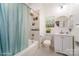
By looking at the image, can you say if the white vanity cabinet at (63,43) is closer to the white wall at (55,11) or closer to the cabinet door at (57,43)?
the cabinet door at (57,43)

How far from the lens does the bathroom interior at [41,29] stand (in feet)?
5.94

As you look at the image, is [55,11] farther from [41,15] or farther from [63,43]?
[63,43]

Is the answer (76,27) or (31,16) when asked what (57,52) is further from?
(31,16)

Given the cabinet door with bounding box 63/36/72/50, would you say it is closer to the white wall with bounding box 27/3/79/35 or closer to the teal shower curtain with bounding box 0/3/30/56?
the white wall with bounding box 27/3/79/35

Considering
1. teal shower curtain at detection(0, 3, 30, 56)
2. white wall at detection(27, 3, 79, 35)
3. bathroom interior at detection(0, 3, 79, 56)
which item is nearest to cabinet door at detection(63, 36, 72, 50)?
bathroom interior at detection(0, 3, 79, 56)

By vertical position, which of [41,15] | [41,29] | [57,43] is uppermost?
[41,15]

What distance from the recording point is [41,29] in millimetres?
1854

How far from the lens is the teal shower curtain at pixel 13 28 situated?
179 cm

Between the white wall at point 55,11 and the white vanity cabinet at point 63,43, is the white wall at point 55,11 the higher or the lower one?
the higher one

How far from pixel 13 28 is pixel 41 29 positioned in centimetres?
42

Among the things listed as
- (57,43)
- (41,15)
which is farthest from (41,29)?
(57,43)

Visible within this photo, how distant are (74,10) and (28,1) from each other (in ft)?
2.29

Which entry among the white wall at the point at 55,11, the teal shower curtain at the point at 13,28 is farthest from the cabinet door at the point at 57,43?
the teal shower curtain at the point at 13,28

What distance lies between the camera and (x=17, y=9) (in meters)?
1.84
